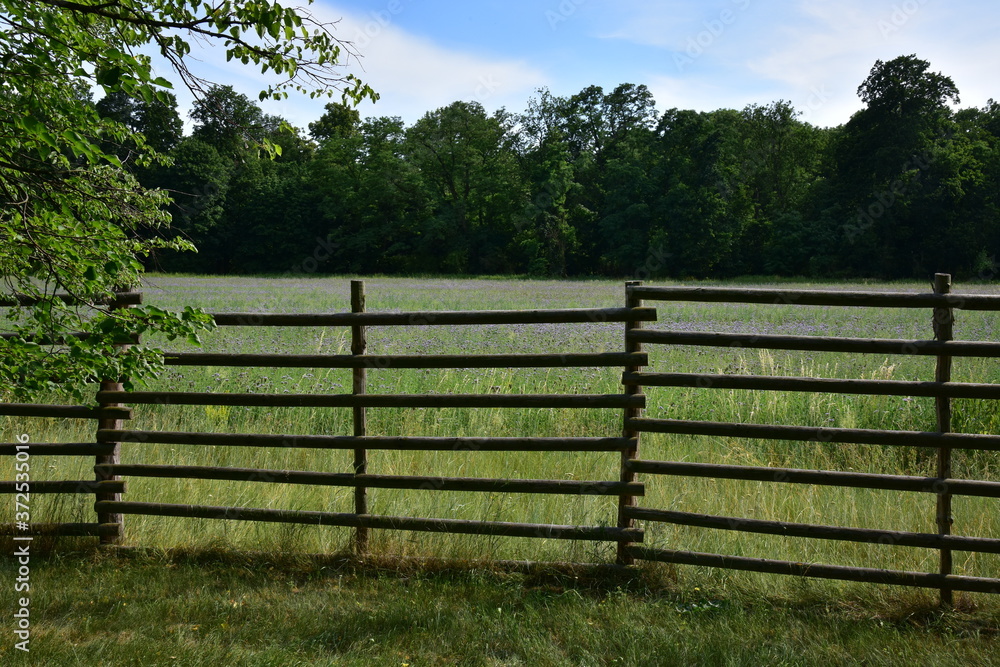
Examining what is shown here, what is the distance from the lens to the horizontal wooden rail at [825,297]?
4.36 m

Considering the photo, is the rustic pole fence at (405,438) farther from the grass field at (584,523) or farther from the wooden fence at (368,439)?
the grass field at (584,523)

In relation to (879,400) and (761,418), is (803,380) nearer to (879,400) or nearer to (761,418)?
(761,418)

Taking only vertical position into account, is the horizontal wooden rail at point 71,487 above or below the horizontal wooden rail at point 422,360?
below

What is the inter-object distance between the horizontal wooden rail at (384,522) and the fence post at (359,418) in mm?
100

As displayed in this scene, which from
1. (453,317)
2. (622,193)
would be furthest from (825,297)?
(622,193)

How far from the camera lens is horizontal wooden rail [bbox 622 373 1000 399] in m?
4.35

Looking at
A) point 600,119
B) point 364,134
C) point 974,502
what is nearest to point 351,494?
point 974,502

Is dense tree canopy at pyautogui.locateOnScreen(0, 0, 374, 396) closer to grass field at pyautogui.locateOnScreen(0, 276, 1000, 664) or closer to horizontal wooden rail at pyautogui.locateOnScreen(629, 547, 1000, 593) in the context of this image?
grass field at pyautogui.locateOnScreen(0, 276, 1000, 664)

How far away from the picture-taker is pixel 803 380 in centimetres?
448

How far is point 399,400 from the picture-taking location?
16.4 feet

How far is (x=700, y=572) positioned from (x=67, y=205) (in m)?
4.46

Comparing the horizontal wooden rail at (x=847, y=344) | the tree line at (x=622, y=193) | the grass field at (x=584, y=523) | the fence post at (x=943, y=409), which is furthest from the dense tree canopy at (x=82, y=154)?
the tree line at (x=622, y=193)

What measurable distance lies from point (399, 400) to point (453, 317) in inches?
27.9

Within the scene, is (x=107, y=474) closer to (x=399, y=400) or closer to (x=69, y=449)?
(x=69, y=449)
